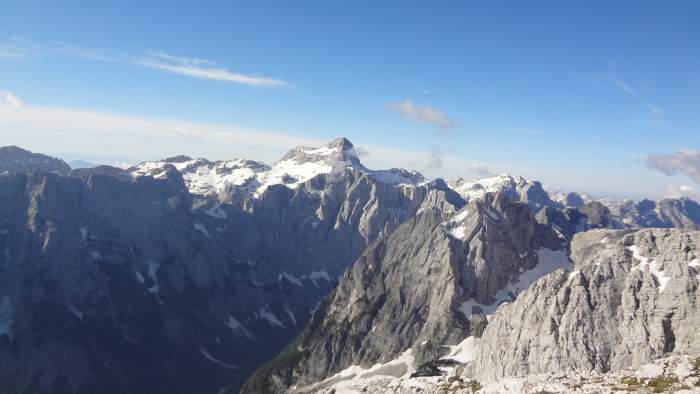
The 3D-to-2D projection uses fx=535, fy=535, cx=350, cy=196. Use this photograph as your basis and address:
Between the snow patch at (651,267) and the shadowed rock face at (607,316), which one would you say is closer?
the shadowed rock face at (607,316)

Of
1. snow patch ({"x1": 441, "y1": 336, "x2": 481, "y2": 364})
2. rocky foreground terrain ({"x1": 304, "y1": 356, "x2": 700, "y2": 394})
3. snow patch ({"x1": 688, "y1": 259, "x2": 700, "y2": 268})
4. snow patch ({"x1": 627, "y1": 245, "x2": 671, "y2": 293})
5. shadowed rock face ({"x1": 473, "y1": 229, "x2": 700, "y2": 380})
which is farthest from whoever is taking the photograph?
snow patch ({"x1": 441, "y1": 336, "x2": 481, "y2": 364})

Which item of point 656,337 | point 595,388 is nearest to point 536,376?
point 595,388

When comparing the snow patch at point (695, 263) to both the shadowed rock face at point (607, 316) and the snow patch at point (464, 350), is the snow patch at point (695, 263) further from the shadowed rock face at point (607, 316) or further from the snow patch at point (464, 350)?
the snow patch at point (464, 350)

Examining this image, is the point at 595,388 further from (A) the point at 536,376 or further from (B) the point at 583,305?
(B) the point at 583,305

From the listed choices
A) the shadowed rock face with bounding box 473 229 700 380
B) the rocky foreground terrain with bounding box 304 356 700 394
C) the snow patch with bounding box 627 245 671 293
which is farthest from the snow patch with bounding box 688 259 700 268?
the rocky foreground terrain with bounding box 304 356 700 394

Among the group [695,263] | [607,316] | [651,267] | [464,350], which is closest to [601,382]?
[607,316]

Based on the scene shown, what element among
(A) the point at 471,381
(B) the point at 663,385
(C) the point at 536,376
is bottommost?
(A) the point at 471,381

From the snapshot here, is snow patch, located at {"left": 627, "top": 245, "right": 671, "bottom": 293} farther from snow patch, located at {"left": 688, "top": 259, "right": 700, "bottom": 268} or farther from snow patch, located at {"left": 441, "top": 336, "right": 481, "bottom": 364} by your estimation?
snow patch, located at {"left": 441, "top": 336, "right": 481, "bottom": 364}

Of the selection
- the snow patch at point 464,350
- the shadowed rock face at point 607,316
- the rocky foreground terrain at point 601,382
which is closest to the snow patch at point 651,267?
the shadowed rock face at point 607,316
